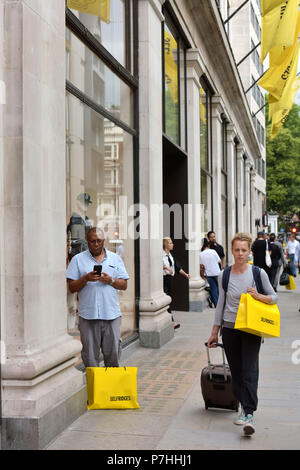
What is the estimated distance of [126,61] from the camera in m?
9.88

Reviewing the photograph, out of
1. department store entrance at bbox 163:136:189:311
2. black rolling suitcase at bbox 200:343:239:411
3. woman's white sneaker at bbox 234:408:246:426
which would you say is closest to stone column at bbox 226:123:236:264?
department store entrance at bbox 163:136:189:311

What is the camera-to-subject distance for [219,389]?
623 centimetres

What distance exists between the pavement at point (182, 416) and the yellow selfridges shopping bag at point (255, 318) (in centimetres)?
91

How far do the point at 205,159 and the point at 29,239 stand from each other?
1355cm

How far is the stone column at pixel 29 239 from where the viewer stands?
5012mm

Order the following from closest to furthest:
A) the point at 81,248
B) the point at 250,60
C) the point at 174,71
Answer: the point at 81,248, the point at 174,71, the point at 250,60

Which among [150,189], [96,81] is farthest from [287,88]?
[96,81]

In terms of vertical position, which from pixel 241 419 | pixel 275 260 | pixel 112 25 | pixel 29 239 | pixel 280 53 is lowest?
pixel 241 419

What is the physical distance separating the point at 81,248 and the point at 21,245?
96.5 inches

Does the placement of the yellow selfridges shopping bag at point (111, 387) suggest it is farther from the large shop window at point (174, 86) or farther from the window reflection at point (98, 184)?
the large shop window at point (174, 86)

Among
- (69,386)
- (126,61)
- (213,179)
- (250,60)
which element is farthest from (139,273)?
Result: (250,60)

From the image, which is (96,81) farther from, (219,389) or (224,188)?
→ (224,188)

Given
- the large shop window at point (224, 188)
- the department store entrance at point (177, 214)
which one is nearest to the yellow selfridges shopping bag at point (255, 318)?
the department store entrance at point (177, 214)
